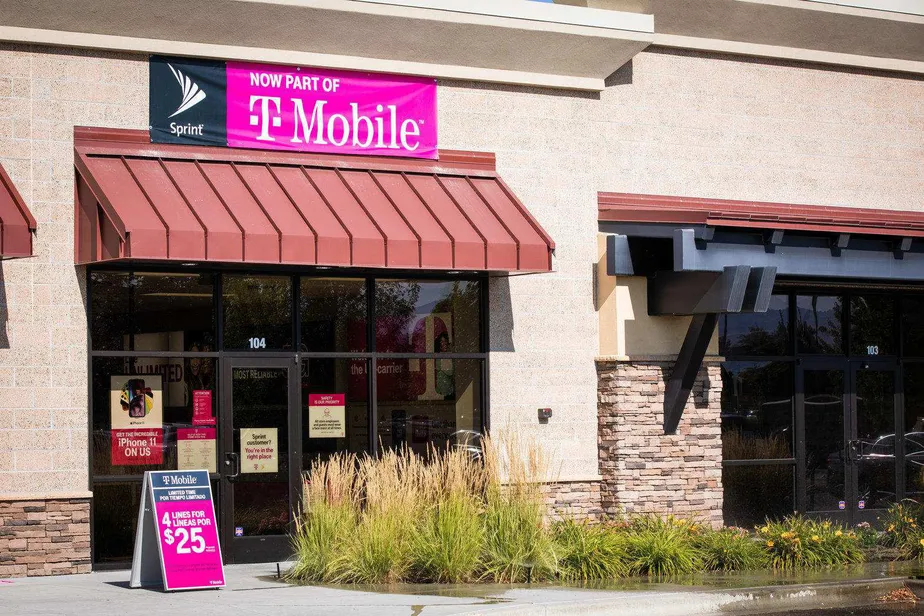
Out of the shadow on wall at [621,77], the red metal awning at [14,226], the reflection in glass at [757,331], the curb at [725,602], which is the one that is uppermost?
the shadow on wall at [621,77]

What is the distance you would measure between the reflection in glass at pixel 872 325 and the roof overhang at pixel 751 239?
4.73 ft

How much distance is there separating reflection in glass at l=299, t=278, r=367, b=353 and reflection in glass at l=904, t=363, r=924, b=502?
31.0ft

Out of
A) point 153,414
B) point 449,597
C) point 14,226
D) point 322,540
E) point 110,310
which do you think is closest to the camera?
point 449,597

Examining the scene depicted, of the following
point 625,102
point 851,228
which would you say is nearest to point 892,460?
point 851,228

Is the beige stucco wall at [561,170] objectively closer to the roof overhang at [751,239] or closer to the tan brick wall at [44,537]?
the tan brick wall at [44,537]

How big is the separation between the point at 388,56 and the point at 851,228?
6655mm

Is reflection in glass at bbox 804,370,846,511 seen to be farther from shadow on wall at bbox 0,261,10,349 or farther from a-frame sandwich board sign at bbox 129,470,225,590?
shadow on wall at bbox 0,261,10,349

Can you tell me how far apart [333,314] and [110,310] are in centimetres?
275

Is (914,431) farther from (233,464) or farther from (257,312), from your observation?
(233,464)

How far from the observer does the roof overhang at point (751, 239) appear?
51.2 ft

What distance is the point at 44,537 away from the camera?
13.6m

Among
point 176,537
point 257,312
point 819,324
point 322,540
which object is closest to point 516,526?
point 322,540

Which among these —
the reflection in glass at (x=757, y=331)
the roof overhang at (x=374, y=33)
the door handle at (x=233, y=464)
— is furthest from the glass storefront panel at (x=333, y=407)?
the reflection in glass at (x=757, y=331)

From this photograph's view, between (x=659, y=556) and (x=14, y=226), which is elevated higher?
(x=14, y=226)
